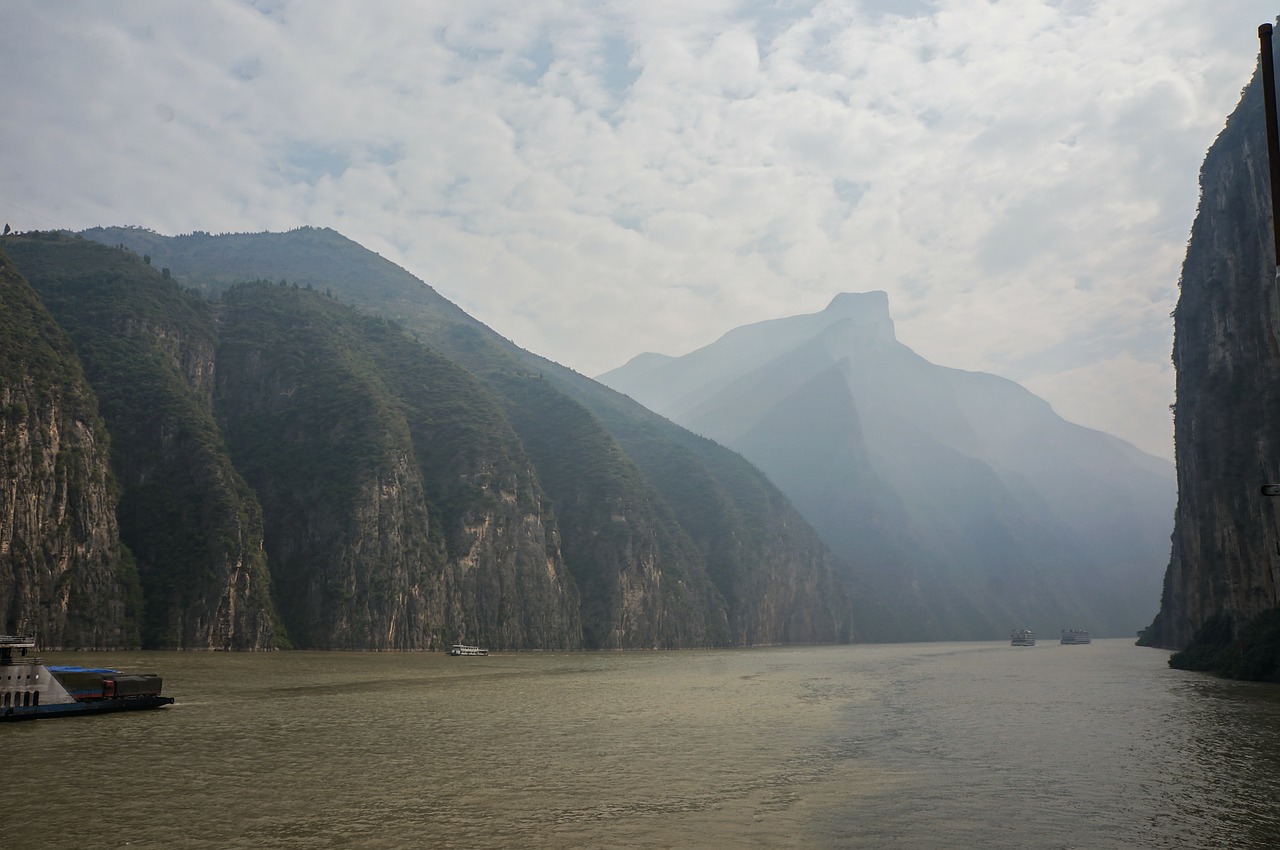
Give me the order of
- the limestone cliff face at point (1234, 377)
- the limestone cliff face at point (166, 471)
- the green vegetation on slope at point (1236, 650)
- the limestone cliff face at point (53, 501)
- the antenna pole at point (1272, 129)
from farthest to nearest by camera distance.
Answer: the limestone cliff face at point (166, 471)
the limestone cliff face at point (53, 501)
the limestone cliff face at point (1234, 377)
the green vegetation on slope at point (1236, 650)
the antenna pole at point (1272, 129)

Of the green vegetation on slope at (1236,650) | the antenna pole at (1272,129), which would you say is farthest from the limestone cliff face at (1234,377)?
the antenna pole at (1272,129)

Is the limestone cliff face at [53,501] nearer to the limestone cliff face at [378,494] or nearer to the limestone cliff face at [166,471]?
the limestone cliff face at [166,471]

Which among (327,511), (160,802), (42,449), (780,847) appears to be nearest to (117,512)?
(42,449)

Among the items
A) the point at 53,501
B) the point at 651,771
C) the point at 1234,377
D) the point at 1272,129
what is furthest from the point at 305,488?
the point at 1272,129

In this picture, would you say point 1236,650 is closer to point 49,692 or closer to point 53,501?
point 49,692

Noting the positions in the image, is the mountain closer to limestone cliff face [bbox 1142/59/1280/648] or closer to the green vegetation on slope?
the green vegetation on slope

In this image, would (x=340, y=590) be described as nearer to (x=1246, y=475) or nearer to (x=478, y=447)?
(x=478, y=447)

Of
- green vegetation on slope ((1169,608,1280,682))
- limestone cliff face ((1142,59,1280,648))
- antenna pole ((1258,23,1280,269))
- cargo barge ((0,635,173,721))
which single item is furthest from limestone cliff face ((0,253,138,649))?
limestone cliff face ((1142,59,1280,648))
